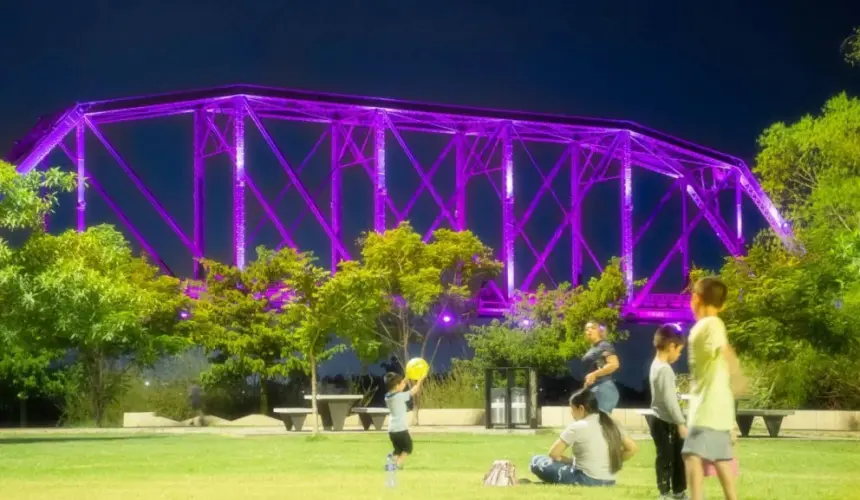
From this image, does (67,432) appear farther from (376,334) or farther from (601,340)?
(601,340)

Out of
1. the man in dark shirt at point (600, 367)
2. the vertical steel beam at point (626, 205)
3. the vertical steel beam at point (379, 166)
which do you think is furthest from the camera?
the vertical steel beam at point (626, 205)

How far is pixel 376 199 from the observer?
204ft

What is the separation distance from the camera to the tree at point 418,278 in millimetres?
49906

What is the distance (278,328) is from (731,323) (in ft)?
50.1

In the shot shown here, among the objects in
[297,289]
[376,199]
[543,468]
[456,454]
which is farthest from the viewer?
[376,199]

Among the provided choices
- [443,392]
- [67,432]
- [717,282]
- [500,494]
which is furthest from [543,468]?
[443,392]

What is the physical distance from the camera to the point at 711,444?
8.82 meters

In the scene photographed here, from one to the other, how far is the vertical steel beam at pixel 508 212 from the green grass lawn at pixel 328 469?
124 ft

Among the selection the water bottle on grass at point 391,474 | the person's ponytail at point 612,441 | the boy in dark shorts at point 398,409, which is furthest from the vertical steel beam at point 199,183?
the person's ponytail at point 612,441

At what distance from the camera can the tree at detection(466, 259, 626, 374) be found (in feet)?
151

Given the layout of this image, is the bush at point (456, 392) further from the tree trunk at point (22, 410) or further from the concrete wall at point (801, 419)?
the tree trunk at point (22, 410)

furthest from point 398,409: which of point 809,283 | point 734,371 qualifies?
point 809,283

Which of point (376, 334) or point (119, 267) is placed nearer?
point (119, 267)

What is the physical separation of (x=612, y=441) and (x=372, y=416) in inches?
939
